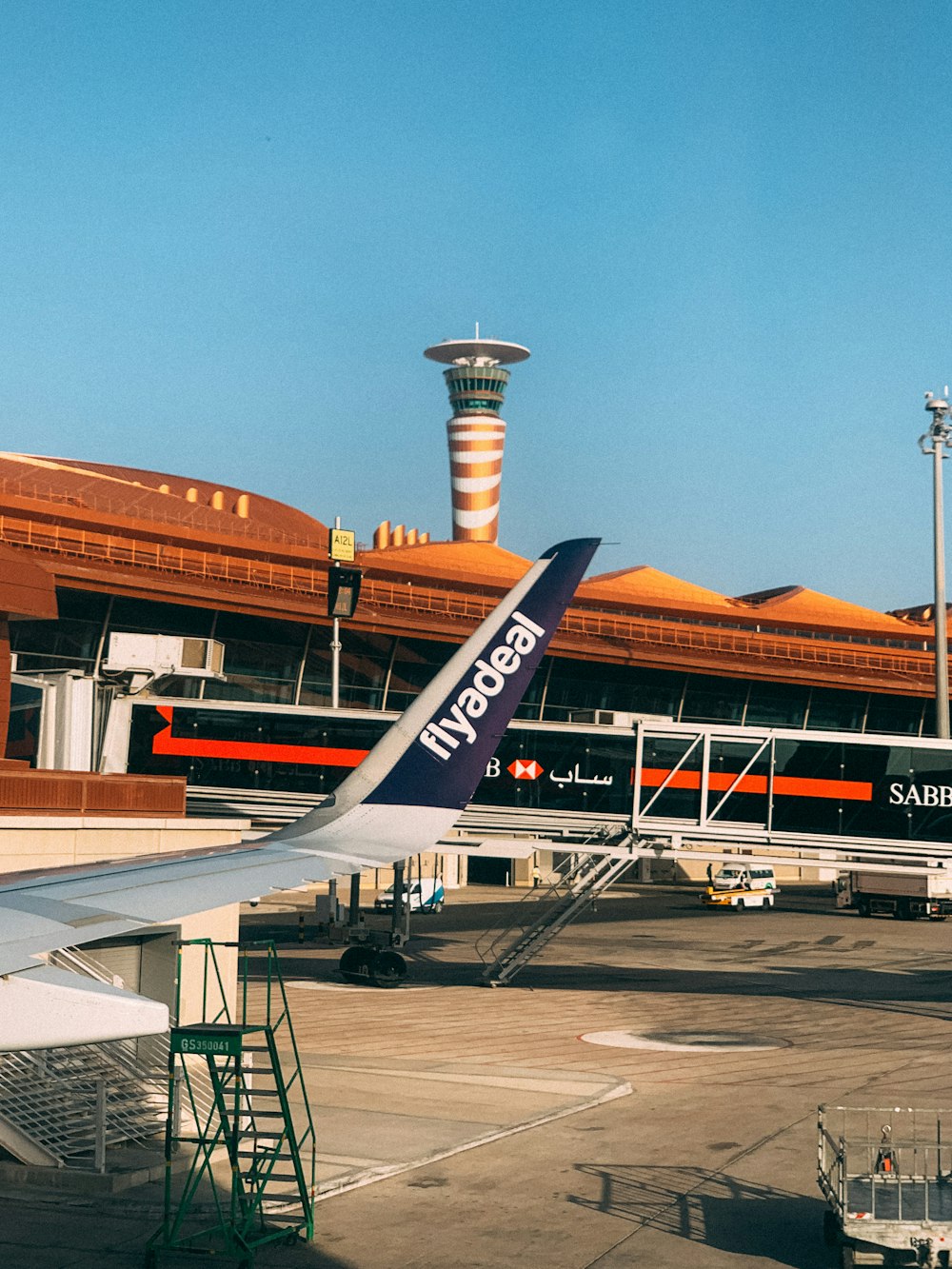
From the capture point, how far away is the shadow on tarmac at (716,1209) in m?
16.1

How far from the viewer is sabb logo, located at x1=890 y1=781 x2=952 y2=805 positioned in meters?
37.0

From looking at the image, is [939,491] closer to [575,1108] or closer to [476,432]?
[575,1108]

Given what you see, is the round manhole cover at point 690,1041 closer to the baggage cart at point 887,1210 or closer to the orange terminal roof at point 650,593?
the baggage cart at point 887,1210

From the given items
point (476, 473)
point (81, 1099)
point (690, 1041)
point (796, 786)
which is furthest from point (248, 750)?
point (476, 473)

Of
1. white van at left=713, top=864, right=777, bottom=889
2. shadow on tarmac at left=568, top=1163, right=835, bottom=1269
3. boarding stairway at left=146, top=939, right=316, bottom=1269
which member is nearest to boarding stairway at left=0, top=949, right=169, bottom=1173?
boarding stairway at left=146, top=939, right=316, bottom=1269

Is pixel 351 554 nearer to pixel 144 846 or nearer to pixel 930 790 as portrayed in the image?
pixel 930 790

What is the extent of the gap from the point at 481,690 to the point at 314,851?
9.92 ft

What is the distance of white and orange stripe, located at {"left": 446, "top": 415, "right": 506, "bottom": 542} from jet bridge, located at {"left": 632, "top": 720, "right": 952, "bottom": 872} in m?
140

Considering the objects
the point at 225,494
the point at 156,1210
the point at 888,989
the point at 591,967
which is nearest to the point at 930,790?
the point at 888,989

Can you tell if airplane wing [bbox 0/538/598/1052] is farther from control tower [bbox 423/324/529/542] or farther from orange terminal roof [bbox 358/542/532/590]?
control tower [bbox 423/324/529/542]

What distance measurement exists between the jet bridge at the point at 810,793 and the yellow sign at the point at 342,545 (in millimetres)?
19165

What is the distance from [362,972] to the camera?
133 ft

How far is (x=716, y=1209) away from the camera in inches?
696

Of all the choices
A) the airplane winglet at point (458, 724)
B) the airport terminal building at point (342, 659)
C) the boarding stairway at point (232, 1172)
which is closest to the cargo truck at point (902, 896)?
the airport terminal building at point (342, 659)
